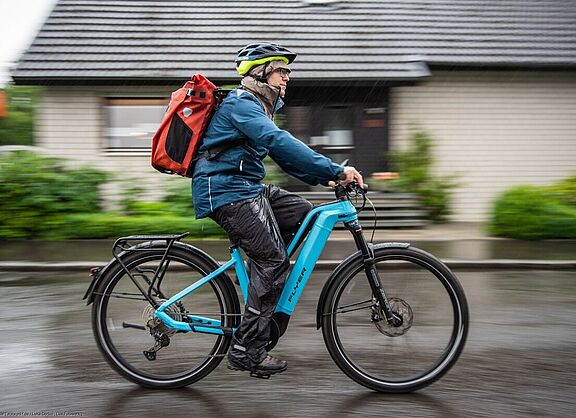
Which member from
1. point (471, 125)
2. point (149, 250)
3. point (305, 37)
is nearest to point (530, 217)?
point (471, 125)

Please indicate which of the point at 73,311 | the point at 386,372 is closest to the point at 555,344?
the point at 386,372

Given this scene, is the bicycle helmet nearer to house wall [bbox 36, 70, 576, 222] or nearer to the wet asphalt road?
the wet asphalt road

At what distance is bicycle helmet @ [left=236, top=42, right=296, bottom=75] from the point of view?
13.8 ft

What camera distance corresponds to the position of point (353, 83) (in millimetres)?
14930

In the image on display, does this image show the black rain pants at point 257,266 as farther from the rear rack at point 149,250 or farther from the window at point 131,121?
the window at point 131,121

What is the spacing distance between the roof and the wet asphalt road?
8931 mm

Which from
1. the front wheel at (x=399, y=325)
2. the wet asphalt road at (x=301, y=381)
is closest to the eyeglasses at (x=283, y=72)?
the front wheel at (x=399, y=325)

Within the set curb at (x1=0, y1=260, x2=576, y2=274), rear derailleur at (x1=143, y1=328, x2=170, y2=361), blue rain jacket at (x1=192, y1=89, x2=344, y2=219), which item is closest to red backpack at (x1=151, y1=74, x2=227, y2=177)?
blue rain jacket at (x1=192, y1=89, x2=344, y2=219)

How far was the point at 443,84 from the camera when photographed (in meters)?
15.6

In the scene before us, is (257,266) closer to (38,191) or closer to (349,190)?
(349,190)

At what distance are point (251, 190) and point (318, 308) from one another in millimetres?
796

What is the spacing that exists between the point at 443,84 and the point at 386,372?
39.3 feet

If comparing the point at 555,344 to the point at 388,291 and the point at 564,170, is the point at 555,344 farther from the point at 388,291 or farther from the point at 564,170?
the point at 564,170

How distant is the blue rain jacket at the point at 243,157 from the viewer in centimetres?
410
